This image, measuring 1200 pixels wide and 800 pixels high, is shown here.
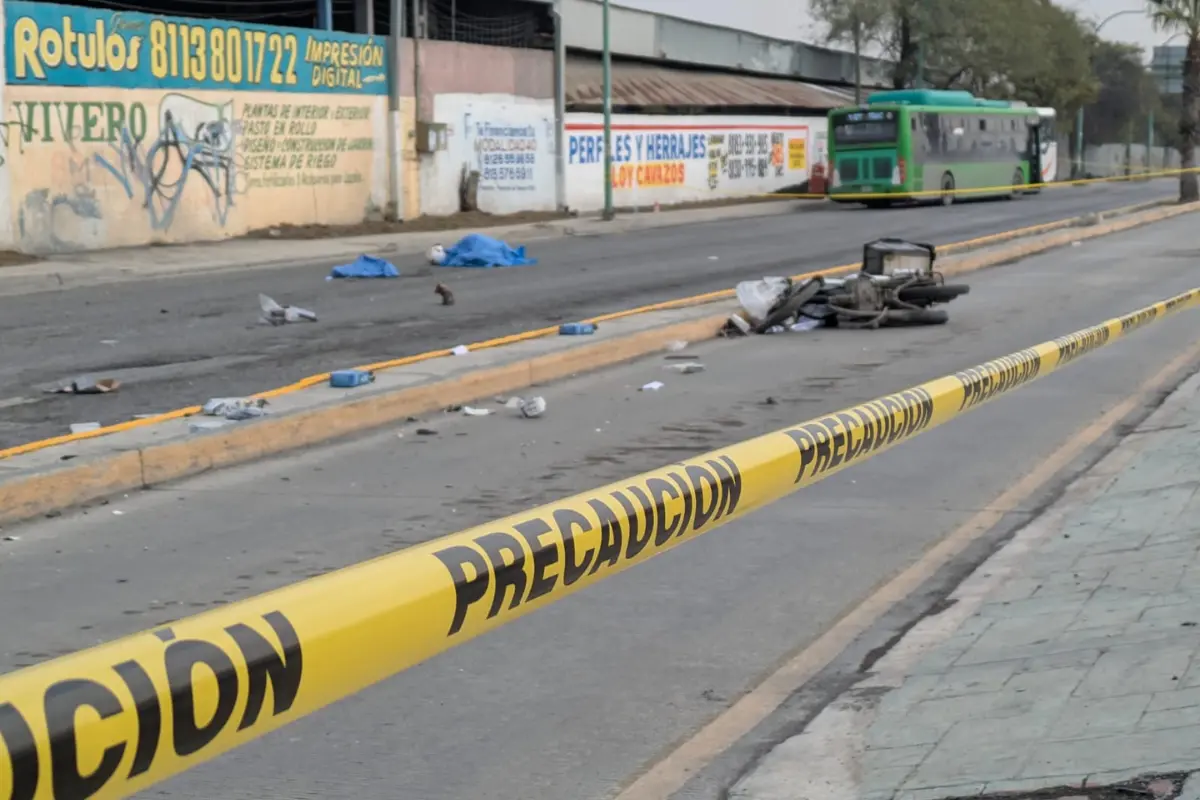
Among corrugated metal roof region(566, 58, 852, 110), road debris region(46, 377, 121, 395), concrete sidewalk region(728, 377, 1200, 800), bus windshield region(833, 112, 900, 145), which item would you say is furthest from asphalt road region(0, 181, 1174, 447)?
corrugated metal roof region(566, 58, 852, 110)

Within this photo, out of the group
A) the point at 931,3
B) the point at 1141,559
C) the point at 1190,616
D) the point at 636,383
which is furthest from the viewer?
the point at 931,3

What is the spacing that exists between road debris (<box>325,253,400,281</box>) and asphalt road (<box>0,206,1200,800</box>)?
30.4ft

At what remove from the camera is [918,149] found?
46031 millimetres

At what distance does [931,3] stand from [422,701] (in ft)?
206

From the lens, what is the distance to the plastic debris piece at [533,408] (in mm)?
10766

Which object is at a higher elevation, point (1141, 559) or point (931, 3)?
point (931, 3)

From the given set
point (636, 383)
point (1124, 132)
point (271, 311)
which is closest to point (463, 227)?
point (271, 311)

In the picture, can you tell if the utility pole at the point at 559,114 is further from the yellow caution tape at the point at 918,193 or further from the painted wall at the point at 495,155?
the yellow caution tape at the point at 918,193

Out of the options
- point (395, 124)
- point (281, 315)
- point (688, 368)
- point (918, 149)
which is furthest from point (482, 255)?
point (918, 149)

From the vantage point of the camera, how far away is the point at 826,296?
16062 mm

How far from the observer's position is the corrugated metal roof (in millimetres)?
45562

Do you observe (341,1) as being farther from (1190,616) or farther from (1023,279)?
(1190,616)

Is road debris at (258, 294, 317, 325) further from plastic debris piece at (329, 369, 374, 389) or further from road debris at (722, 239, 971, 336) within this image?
plastic debris piece at (329, 369, 374, 389)

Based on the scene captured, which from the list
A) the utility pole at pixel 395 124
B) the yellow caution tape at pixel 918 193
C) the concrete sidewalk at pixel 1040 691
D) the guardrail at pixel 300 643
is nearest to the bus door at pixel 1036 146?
the yellow caution tape at pixel 918 193
